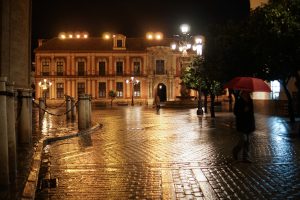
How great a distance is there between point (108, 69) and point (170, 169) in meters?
59.4

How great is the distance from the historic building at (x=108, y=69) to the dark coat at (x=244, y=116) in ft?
185

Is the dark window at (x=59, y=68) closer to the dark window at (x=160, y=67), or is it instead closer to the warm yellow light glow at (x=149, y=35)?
the warm yellow light glow at (x=149, y=35)

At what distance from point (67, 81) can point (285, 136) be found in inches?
2185

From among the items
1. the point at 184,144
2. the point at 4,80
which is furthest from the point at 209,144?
the point at 4,80

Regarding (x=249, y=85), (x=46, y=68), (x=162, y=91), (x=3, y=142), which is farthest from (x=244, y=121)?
(x=46, y=68)

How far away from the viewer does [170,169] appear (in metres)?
8.10

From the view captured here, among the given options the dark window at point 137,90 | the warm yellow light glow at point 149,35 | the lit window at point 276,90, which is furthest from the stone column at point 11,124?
the warm yellow light glow at point 149,35

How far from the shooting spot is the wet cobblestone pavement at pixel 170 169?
20.6ft

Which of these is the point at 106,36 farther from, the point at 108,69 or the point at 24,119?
the point at 24,119

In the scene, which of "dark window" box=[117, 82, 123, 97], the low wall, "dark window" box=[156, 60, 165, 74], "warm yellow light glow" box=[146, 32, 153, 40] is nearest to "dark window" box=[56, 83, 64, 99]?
"dark window" box=[117, 82, 123, 97]

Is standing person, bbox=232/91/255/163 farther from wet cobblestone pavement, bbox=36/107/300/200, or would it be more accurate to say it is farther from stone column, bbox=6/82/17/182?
stone column, bbox=6/82/17/182

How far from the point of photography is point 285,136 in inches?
548

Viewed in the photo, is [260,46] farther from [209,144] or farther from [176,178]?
[176,178]

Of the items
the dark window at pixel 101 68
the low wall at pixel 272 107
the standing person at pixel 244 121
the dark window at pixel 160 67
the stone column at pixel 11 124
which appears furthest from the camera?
the dark window at pixel 160 67
